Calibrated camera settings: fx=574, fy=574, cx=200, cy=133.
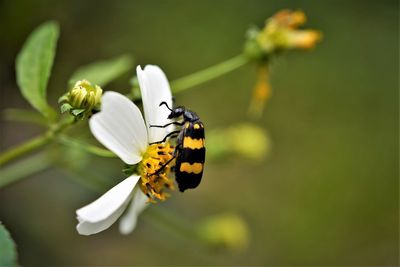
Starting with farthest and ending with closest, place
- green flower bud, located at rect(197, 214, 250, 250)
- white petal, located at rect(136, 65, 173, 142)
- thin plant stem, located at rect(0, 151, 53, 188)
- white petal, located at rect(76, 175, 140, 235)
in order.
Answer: green flower bud, located at rect(197, 214, 250, 250)
thin plant stem, located at rect(0, 151, 53, 188)
white petal, located at rect(136, 65, 173, 142)
white petal, located at rect(76, 175, 140, 235)

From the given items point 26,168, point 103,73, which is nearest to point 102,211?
point 103,73

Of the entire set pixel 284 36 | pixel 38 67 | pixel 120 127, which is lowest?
pixel 120 127

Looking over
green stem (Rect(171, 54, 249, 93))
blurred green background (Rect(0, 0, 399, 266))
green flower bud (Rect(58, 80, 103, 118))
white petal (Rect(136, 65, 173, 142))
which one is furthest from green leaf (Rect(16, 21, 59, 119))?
blurred green background (Rect(0, 0, 399, 266))

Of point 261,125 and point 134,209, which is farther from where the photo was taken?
point 261,125

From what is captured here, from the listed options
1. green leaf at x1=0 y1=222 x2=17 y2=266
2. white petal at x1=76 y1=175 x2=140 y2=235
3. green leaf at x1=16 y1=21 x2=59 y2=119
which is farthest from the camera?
green leaf at x1=16 y1=21 x2=59 y2=119

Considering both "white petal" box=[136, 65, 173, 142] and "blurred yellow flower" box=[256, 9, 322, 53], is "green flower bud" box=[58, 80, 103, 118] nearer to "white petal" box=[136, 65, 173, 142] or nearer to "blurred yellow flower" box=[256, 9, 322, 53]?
"white petal" box=[136, 65, 173, 142]

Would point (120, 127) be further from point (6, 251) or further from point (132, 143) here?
point (6, 251)

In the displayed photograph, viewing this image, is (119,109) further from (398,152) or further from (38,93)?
(398,152)
